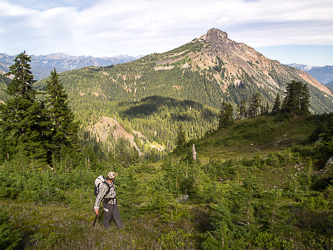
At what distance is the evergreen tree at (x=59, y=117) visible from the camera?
28.1 m

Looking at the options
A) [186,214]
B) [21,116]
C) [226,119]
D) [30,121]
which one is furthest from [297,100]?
[21,116]

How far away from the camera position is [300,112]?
53.3m

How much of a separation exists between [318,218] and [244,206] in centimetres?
297

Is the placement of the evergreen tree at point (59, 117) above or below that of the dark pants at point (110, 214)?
above

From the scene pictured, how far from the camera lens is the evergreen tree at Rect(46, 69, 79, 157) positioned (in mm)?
28094

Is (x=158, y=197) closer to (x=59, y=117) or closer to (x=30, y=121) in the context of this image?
(x=30, y=121)

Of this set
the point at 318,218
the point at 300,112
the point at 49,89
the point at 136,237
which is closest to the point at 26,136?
the point at 49,89

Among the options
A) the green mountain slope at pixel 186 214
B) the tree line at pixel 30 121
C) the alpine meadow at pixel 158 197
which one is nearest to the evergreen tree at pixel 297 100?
the alpine meadow at pixel 158 197

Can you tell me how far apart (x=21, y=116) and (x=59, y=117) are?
4.76 meters

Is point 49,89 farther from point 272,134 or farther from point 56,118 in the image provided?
point 272,134

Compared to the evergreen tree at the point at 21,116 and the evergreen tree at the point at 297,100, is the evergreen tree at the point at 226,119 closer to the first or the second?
the evergreen tree at the point at 297,100

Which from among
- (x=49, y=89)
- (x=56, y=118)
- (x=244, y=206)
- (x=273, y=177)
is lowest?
(x=273, y=177)

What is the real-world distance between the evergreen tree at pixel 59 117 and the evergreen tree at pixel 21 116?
1.91 m

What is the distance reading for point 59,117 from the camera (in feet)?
95.2
